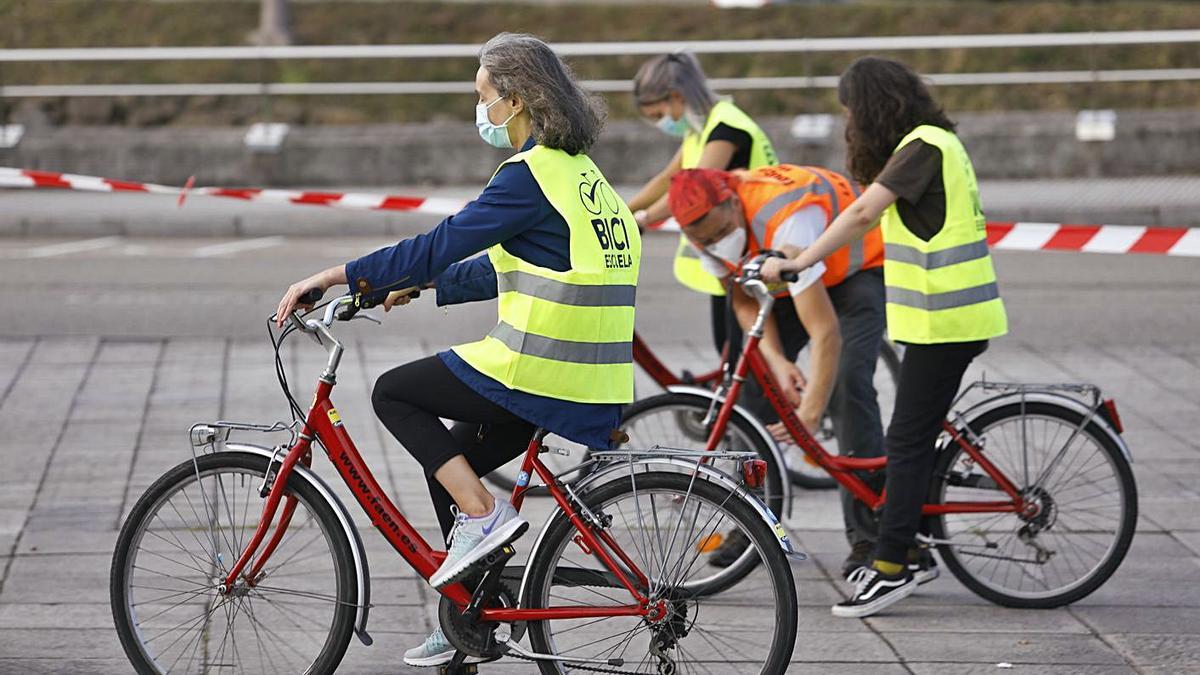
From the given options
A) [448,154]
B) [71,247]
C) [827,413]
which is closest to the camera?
[827,413]

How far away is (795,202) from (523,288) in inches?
81.0

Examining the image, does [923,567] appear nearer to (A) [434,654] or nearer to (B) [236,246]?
(A) [434,654]

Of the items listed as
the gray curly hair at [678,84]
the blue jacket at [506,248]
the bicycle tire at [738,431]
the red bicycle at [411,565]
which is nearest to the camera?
the blue jacket at [506,248]

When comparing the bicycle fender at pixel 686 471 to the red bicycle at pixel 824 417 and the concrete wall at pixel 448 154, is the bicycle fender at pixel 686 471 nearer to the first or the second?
the red bicycle at pixel 824 417

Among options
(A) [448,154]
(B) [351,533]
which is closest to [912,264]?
(B) [351,533]

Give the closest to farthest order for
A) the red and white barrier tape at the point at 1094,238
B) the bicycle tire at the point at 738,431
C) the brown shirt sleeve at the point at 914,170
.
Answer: the brown shirt sleeve at the point at 914,170
the bicycle tire at the point at 738,431
the red and white barrier tape at the point at 1094,238

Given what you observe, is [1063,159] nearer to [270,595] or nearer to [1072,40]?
[1072,40]

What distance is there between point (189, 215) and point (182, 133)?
2.64 meters

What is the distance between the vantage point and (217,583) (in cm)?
458

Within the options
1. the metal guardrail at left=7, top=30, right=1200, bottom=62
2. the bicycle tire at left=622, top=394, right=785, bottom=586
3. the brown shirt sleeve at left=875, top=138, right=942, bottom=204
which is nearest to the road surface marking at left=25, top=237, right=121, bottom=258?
the metal guardrail at left=7, top=30, right=1200, bottom=62

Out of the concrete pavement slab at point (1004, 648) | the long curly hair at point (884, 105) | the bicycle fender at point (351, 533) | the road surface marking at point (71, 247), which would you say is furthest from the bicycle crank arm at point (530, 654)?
the road surface marking at point (71, 247)

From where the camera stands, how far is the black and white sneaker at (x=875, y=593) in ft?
17.8

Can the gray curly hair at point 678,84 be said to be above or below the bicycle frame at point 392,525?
above

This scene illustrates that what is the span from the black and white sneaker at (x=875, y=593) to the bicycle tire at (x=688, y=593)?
3.54ft
